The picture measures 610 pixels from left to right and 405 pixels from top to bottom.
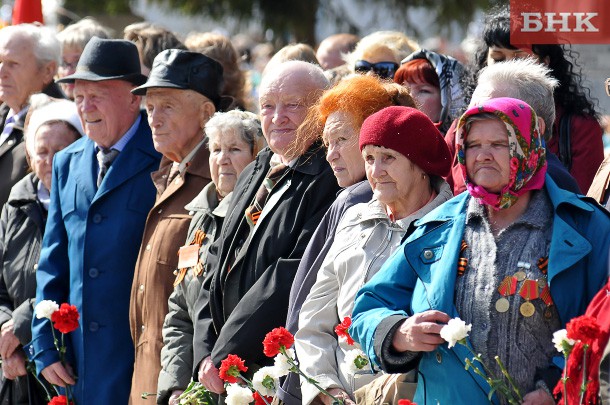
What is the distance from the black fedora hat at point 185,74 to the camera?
6.39m

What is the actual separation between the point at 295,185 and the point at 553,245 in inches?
68.1

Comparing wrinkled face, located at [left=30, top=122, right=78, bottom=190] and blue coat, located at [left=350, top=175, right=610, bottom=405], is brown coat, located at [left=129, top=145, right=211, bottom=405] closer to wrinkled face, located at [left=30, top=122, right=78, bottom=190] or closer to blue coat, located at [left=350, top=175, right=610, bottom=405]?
wrinkled face, located at [left=30, top=122, right=78, bottom=190]

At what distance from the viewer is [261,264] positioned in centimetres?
534

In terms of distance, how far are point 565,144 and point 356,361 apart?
1.72 m

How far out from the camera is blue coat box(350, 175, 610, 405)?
3.84 metres

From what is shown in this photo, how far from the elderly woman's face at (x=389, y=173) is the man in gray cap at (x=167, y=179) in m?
1.81

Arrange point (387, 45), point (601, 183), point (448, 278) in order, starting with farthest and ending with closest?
point (387, 45) < point (601, 183) < point (448, 278)

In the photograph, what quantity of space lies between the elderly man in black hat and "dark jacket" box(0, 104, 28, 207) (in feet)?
3.02

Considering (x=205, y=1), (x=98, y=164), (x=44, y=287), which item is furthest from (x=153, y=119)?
(x=205, y=1)

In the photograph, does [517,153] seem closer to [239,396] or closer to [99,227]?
[239,396]

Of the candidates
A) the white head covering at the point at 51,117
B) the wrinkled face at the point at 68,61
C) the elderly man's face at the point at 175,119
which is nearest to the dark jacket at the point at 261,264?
the elderly man's face at the point at 175,119

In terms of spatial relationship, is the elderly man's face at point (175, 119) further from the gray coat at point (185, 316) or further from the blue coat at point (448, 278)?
the blue coat at point (448, 278)

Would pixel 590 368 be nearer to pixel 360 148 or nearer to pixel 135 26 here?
pixel 360 148

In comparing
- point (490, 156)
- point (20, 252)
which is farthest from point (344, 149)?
point (20, 252)
